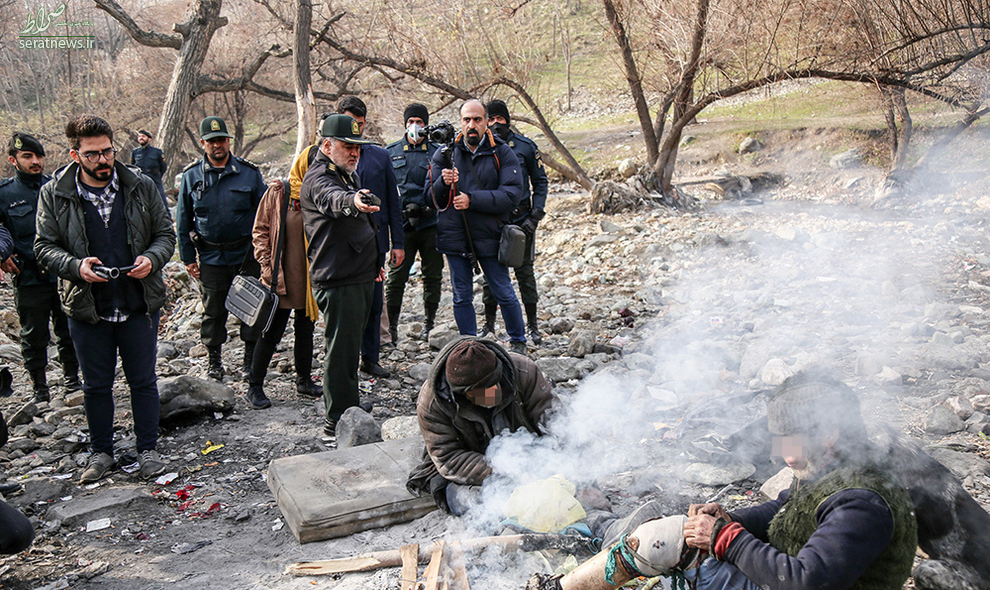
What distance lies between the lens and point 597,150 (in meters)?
18.8

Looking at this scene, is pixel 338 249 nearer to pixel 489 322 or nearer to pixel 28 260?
pixel 489 322

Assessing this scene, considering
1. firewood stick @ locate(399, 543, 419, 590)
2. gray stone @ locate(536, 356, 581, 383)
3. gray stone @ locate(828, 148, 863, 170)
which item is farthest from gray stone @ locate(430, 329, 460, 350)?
gray stone @ locate(828, 148, 863, 170)

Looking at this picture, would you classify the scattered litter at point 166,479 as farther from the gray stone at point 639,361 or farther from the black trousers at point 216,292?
the gray stone at point 639,361

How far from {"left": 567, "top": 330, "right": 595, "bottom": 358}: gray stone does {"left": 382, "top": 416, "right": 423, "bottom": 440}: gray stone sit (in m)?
1.67

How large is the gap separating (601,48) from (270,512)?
1081cm

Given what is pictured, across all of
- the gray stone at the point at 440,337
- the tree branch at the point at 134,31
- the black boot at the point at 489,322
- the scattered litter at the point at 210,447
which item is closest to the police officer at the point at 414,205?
the gray stone at the point at 440,337

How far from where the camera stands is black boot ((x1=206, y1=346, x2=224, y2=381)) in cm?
554

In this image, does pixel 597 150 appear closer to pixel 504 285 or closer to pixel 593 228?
pixel 593 228

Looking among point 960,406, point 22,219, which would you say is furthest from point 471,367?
point 22,219

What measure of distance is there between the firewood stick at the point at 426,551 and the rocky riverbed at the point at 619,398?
5 centimetres

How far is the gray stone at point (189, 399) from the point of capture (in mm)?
4609

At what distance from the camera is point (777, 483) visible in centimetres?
311

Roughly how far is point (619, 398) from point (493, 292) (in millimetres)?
1420

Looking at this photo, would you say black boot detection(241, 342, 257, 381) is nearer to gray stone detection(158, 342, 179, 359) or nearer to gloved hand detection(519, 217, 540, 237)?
gray stone detection(158, 342, 179, 359)
